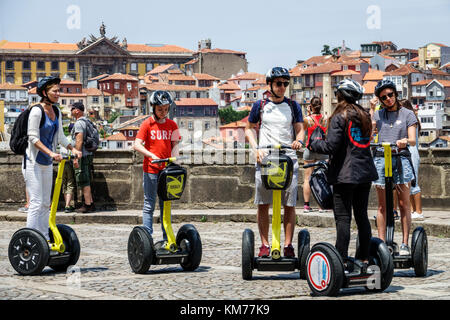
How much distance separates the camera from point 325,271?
21.9ft

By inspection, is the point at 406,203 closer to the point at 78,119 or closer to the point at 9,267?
the point at 9,267

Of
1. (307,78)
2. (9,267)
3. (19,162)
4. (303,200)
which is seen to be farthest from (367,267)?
(307,78)

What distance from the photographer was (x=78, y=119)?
1345 cm

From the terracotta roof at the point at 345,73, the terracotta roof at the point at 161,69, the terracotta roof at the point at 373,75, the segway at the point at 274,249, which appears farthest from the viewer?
the terracotta roof at the point at 161,69

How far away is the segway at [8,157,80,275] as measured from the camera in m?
8.02

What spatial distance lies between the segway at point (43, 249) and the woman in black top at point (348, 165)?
2607mm

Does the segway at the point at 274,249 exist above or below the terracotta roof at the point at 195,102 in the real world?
below

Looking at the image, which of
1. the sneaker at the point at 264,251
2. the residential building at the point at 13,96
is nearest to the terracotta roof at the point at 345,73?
the residential building at the point at 13,96

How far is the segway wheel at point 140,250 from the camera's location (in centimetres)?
795

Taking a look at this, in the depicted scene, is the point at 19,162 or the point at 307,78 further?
the point at 307,78

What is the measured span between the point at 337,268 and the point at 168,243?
80.5 inches

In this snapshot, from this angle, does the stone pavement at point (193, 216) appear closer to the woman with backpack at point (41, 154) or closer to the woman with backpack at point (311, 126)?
the woman with backpack at point (311, 126)

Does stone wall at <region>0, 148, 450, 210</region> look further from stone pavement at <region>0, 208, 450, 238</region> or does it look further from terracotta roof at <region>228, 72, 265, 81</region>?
terracotta roof at <region>228, 72, 265, 81</region>

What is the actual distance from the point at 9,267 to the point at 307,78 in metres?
147
